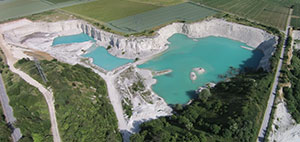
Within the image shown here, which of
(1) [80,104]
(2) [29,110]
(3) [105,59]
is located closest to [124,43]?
(3) [105,59]

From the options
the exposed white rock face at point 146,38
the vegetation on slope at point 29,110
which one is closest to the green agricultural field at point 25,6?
the exposed white rock face at point 146,38

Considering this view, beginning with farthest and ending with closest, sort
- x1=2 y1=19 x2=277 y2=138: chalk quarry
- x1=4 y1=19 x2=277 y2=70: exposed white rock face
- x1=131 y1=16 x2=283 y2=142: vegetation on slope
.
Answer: x1=4 y1=19 x2=277 y2=70: exposed white rock face → x1=2 y1=19 x2=277 y2=138: chalk quarry → x1=131 y1=16 x2=283 y2=142: vegetation on slope

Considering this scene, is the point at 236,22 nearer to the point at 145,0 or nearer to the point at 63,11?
the point at 145,0

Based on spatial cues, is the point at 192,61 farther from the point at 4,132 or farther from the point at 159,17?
the point at 4,132

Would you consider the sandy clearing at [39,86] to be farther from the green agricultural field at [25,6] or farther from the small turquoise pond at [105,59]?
the green agricultural field at [25,6]

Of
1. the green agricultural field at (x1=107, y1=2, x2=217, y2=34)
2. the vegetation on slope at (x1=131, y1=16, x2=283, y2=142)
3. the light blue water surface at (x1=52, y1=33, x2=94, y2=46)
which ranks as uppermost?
the green agricultural field at (x1=107, y1=2, x2=217, y2=34)

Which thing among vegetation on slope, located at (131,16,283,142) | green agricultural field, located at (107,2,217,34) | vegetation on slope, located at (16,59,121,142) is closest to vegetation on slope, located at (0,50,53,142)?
vegetation on slope, located at (16,59,121,142)

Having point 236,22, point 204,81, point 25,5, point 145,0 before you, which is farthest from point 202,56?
point 25,5

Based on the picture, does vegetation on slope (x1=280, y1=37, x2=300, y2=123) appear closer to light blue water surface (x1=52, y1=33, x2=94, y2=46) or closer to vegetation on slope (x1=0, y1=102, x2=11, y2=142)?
vegetation on slope (x1=0, y1=102, x2=11, y2=142)
